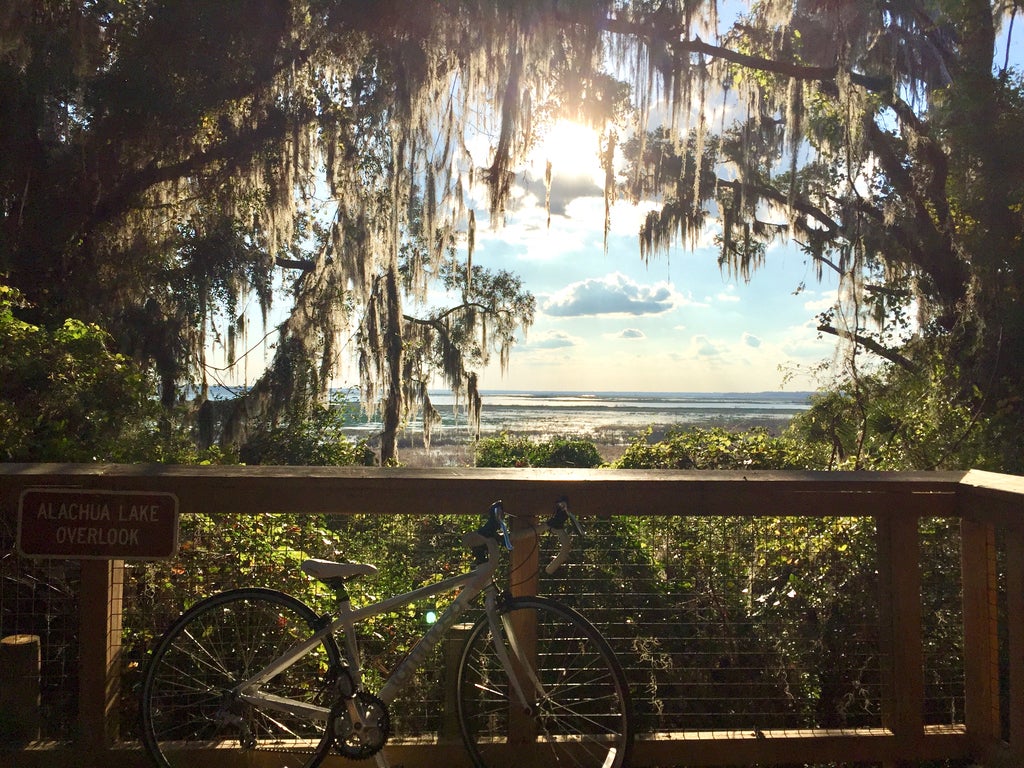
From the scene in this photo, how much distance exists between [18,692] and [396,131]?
743 cm

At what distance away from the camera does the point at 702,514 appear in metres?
2.32

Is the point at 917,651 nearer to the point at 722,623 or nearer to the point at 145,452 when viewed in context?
the point at 722,623

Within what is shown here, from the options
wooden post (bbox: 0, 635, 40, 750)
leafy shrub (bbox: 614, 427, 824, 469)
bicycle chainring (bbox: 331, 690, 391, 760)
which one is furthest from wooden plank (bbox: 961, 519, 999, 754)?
leafy shrub (bbox: 614, 427, 824, 469)

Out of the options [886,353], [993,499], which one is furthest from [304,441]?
[993,499]

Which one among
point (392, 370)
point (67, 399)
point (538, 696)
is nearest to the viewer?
point (538, 696)

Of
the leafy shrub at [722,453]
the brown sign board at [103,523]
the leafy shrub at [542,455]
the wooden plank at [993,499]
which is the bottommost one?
the leafy shrub at [542,455]

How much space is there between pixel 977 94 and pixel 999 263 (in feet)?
5.38

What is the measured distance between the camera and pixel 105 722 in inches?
89.4

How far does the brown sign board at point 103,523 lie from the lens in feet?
7.39

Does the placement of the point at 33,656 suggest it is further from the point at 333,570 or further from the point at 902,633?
the point at 902,633

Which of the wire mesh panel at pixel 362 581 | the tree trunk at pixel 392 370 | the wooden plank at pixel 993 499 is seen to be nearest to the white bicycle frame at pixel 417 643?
the wire mesh panel at pixel 362 581

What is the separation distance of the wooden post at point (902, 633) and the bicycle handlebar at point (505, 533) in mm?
990

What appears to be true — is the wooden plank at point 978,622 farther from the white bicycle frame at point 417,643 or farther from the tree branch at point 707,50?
the tree branch at point 707,50

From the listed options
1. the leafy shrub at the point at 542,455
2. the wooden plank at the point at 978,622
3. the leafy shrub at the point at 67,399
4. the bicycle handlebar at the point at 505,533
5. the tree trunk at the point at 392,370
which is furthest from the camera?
the tree trunk at the point at 392,370
